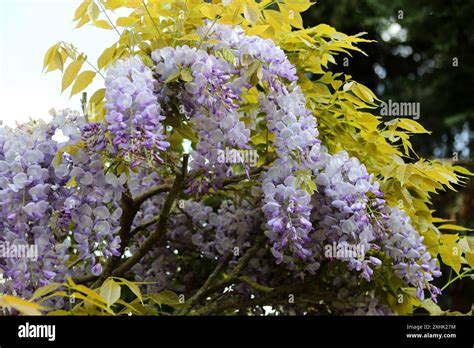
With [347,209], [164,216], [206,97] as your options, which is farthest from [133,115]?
[347,209]

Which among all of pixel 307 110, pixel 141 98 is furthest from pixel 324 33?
pixel 141 98

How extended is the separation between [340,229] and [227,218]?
0.32 metres

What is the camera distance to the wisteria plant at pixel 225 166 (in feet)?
3.38

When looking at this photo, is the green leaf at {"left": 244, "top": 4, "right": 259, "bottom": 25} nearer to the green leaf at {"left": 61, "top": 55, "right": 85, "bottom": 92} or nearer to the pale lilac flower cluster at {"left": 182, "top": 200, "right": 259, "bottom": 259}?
the green leaf at {"left": 61, "top": 55, "right": 85, "bottom": 92}

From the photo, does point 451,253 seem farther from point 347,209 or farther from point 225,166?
point 225,166

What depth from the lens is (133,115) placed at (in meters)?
1.01

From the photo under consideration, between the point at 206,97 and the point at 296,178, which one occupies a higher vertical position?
the point at 206,97

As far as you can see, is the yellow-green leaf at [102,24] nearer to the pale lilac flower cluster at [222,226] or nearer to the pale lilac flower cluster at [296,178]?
the pale lilac flower cluster at [296,178]

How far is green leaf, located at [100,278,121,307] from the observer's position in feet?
2.99

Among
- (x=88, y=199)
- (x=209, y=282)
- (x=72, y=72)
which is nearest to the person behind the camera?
(x=88, y=199)

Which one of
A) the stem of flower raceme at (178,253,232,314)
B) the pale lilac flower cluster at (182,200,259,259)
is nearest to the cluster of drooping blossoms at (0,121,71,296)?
the stem of flower raceme at (178,253,232,314)

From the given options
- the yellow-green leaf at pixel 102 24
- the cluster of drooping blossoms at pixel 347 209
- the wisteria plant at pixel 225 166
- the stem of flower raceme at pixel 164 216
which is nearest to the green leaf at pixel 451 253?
the wisteria plant at pixel 225 166

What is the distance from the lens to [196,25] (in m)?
1.13

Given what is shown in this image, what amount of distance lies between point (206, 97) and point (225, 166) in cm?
12
